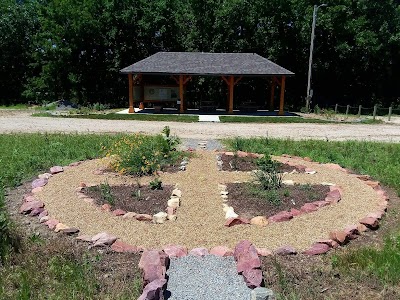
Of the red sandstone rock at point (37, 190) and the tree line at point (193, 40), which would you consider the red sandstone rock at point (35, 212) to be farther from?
the tree line at point (193, 40)

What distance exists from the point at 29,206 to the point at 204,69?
19.6m

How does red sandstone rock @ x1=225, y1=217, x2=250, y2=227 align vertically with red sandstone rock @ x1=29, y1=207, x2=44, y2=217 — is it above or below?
above

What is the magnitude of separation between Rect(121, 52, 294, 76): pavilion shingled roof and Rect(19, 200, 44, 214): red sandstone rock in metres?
18.6

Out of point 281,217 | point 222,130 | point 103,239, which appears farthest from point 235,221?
point 222,130

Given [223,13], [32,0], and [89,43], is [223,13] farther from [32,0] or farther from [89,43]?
[32,0]

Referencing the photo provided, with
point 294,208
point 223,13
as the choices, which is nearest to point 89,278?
point 294,208

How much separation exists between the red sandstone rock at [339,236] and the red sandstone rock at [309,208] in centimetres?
93

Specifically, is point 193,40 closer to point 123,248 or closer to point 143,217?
point 143,217

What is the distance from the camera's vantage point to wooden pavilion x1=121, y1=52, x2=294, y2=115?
79.0 ft

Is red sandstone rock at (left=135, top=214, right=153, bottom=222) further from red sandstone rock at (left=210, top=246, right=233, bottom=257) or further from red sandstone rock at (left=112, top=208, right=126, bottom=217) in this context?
red sandstone rock at (left=210, top=246, right=233, bottom=257)

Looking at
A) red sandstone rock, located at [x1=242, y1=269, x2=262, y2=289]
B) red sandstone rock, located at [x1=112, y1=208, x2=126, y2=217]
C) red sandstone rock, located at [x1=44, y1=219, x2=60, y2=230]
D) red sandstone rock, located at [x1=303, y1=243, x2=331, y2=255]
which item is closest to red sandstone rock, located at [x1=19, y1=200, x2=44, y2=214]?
red sandstone rock, located at [x1=44, y1=219, x2=60, y2=230]

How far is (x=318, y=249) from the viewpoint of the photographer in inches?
180

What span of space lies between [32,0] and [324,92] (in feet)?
88.2

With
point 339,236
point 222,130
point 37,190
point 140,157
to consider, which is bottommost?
point 222,130
